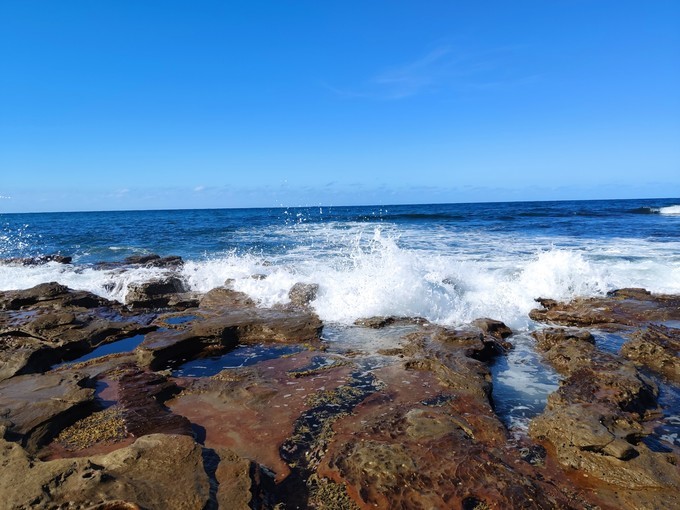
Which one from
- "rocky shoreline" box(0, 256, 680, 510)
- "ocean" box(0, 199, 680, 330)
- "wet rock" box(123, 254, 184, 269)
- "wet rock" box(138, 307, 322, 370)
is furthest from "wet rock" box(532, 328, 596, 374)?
"wet rock" box(123, 254, 184, 269)

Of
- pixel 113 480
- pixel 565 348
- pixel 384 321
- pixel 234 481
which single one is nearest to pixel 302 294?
pixel 384 321

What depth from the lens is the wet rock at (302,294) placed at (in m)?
8.44

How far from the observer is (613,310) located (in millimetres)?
7859

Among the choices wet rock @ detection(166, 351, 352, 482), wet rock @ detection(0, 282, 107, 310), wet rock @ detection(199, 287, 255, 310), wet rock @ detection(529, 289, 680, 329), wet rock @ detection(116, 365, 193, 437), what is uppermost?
wet rock @ detection(0, 282, 107, 310)

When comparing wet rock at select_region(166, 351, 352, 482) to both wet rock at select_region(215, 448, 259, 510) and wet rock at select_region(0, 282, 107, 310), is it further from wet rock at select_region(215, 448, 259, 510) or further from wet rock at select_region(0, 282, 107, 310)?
wet rock at select_region(0, 282, 107, 310)

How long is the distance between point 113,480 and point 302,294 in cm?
613

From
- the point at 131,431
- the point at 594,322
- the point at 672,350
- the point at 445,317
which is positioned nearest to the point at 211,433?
the point at 131,431

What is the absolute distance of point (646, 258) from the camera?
544 inches

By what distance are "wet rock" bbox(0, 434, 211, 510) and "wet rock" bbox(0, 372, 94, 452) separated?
2.49 feet

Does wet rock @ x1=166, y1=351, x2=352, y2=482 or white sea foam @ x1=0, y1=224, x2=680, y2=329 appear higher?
white sea foam @ x1=0, y1=224, x2=680, y2=329

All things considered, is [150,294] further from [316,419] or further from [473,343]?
[473,343]

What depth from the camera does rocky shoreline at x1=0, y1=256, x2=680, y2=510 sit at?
2811 millimetres

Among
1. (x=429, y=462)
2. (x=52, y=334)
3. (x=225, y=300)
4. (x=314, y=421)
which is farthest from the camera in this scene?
(x=225, y=300)

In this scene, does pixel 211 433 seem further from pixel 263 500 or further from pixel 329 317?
pixel 329 317
